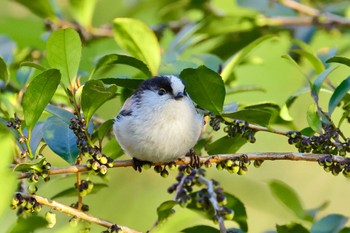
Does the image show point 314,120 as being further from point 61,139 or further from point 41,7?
point 41,7

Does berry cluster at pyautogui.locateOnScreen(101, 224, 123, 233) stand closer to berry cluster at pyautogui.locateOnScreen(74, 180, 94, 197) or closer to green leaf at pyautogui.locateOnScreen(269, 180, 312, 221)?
berry cluster at pyautogui.locateOnScreen(74, 180, 94, 197)

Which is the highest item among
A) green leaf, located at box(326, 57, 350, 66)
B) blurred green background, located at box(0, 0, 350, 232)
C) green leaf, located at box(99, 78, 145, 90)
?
blurred green background, located at box(0, 0, 350, 232)

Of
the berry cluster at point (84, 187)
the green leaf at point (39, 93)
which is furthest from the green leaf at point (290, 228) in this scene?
the green leaf at point (39, 93)

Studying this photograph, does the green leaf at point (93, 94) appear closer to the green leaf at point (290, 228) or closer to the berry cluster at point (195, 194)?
the berry cluster at point (195, 194)

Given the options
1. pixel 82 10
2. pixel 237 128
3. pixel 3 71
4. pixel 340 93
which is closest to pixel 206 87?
pixel 237 128

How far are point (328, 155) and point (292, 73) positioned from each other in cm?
262

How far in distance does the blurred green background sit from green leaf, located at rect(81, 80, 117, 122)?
1.48 meters

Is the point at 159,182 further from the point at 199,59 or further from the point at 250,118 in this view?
the point at 250,118

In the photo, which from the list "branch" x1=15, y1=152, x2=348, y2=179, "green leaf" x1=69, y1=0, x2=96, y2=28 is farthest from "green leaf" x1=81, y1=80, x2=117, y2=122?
"green leaf" x1=69, y1=0, x2=96, y2=28

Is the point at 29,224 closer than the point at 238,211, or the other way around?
the point at 29,224

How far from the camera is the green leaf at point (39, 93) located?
76.2 inches

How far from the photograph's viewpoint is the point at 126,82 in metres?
2.22

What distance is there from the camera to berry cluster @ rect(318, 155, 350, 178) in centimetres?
195

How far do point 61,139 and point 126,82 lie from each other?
0.29m
